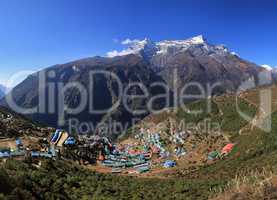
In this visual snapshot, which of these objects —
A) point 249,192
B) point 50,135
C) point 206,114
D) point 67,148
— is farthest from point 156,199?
point 206,114

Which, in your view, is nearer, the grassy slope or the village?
the grassy slope

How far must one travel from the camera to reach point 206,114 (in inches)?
5497

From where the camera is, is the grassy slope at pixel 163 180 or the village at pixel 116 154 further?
the village at pixel 116 154

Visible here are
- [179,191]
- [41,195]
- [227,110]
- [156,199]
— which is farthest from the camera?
[227,110]

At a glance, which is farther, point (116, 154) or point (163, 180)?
point (116, 154)

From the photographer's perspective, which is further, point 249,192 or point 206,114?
point 206,114

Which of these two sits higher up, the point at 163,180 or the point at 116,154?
the point at 116,154

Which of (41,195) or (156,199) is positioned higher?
(41,195)

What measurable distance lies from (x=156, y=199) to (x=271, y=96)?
86.7 m

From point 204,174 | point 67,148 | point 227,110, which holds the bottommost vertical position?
point 204,174

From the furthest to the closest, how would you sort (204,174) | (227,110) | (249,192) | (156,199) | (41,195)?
(227,110) → (204,174) → (156,199) → (41,195) → (249,192)

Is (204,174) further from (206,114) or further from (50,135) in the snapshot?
(206,114)

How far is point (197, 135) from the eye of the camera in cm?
11625

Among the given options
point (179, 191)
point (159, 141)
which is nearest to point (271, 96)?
point (159, 141)
